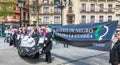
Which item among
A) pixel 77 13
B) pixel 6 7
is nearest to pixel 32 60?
A: pixel 6 7

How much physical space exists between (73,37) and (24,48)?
8.16 feet

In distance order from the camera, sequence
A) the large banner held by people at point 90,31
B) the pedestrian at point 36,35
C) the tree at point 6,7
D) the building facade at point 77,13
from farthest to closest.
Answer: the building facade at point 77,13 → the tree at point 6,7 → the pedestrian at point 36,35 → the large banner held by people at point 90,31

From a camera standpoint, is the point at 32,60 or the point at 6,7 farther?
the point at 6,7

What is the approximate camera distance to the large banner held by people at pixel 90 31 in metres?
11.5

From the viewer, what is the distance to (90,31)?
12.1 m

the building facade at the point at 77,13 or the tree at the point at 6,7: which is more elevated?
the tree at the point at 6,7

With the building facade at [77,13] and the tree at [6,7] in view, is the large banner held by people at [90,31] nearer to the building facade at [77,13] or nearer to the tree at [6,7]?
the tree at [6,7]

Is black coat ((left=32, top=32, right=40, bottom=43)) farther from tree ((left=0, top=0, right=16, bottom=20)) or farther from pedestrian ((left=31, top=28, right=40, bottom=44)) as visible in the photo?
tree ((left=0, top=0, right=16, bottom=20))

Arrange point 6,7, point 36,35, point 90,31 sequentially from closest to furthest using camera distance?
point 90,31, point 36,35, point 6,7

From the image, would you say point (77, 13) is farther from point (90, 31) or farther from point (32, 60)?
point (90, 31)

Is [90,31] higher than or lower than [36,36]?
higher

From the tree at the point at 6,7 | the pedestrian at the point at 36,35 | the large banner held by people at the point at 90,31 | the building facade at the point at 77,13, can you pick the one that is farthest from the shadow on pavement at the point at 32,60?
the building facade at the point at 77,13

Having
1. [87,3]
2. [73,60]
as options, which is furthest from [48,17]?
[73,60]

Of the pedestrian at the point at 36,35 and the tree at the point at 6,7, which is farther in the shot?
the tree at the point at 6,7
